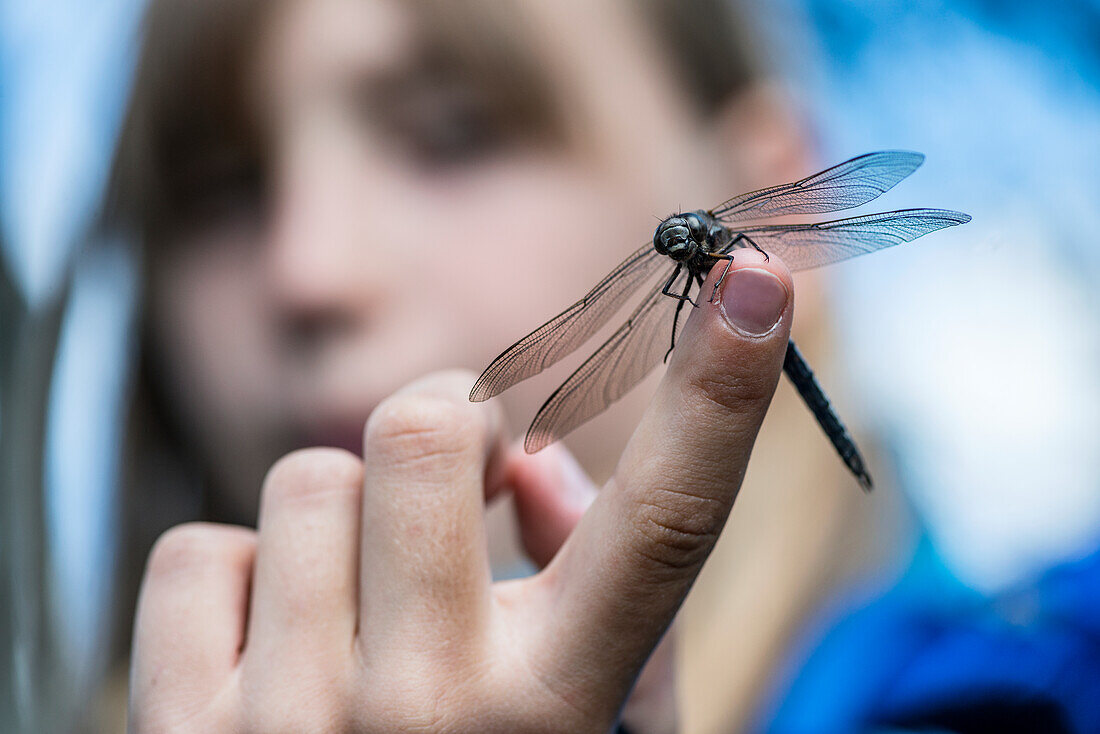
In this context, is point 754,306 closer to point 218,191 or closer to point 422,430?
point 422,430

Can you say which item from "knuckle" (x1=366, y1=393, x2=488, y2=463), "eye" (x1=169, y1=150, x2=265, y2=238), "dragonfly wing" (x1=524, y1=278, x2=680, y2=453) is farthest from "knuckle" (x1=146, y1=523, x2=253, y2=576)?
"eye" (x1=169, y1=150, x2=265, y2=238)

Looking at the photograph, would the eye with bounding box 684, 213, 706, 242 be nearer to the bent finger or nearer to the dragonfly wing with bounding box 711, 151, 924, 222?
the dragonfly wing with bounding box 711, 151, 924, 222

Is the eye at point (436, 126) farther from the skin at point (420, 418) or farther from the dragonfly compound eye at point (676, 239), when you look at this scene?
the dragonfly compound eye at point (676, 239)

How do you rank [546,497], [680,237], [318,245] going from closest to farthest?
[680,237]
[546,497]
[318,245]

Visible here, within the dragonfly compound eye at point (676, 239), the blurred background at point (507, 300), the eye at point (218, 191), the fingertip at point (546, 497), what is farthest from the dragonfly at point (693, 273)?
the eye at point (218, 191)

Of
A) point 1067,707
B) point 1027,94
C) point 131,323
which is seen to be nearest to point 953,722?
point 1067,707

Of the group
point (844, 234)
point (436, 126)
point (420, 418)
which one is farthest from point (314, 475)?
point (436, 126)

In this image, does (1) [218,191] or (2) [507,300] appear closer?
(2) [507,300]

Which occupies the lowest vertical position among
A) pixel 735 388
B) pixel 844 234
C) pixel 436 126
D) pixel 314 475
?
pixel 314 475

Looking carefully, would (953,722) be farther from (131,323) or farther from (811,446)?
(131,323)
